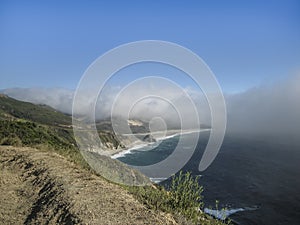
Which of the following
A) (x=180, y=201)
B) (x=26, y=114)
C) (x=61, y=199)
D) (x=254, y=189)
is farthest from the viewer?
(x=26, y=114)

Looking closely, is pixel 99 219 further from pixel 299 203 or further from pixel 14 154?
pixel 299 203

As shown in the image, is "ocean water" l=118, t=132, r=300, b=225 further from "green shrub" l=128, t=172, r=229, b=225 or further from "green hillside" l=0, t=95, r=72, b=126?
"green hillside" l=0, t=95, r=72, b=126

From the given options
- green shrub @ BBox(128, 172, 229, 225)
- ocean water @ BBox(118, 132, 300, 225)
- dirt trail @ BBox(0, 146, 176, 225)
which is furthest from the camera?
ocean water @ BBox(118, 132, 300, 225)

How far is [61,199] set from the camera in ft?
26.1

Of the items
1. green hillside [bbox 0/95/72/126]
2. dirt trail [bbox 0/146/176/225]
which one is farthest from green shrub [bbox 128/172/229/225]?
green hillside [bbox 0/95/72/126]

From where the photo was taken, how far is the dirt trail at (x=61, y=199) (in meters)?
6.96

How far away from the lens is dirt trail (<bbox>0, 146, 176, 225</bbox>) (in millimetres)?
6965

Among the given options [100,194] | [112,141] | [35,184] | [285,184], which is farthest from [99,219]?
[112,141]

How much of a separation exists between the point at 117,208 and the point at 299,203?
4935 centimetres

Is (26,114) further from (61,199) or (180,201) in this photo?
(180,201)

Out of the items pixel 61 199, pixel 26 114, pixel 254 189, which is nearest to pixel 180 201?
pixel 61 199

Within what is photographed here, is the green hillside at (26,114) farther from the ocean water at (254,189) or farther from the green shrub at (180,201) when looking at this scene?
the green shrub at (180,201)

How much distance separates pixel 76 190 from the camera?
27.9 feet

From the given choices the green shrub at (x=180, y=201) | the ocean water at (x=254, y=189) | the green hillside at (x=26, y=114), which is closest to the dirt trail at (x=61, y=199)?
the green shrub at (x=180, y=201)
